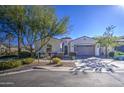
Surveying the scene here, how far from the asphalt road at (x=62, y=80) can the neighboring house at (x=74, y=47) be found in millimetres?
1169

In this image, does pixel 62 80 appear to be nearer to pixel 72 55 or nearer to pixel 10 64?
pixel 72 55

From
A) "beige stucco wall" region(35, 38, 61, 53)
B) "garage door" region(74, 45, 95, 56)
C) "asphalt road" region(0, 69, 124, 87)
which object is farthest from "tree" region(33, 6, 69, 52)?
"asphalt road" region(0, 69, 124, 87)

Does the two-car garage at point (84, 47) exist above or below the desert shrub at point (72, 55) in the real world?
above

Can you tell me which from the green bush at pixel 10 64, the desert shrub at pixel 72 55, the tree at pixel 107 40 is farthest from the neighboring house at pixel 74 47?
the green bush at pixel 10 64

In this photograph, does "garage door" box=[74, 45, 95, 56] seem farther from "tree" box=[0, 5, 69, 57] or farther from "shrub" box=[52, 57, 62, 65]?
"tree" box=[0, 5, 69, 57]

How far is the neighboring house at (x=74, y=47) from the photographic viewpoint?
425 inches

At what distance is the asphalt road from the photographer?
856 centimetres

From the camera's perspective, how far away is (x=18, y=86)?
8.42 m

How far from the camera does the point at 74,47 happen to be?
11219 mm

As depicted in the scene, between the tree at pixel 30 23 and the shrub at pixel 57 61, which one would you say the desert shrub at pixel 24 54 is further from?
the shrub at pixel 57 61

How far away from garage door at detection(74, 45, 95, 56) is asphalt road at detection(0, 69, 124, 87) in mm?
1104
